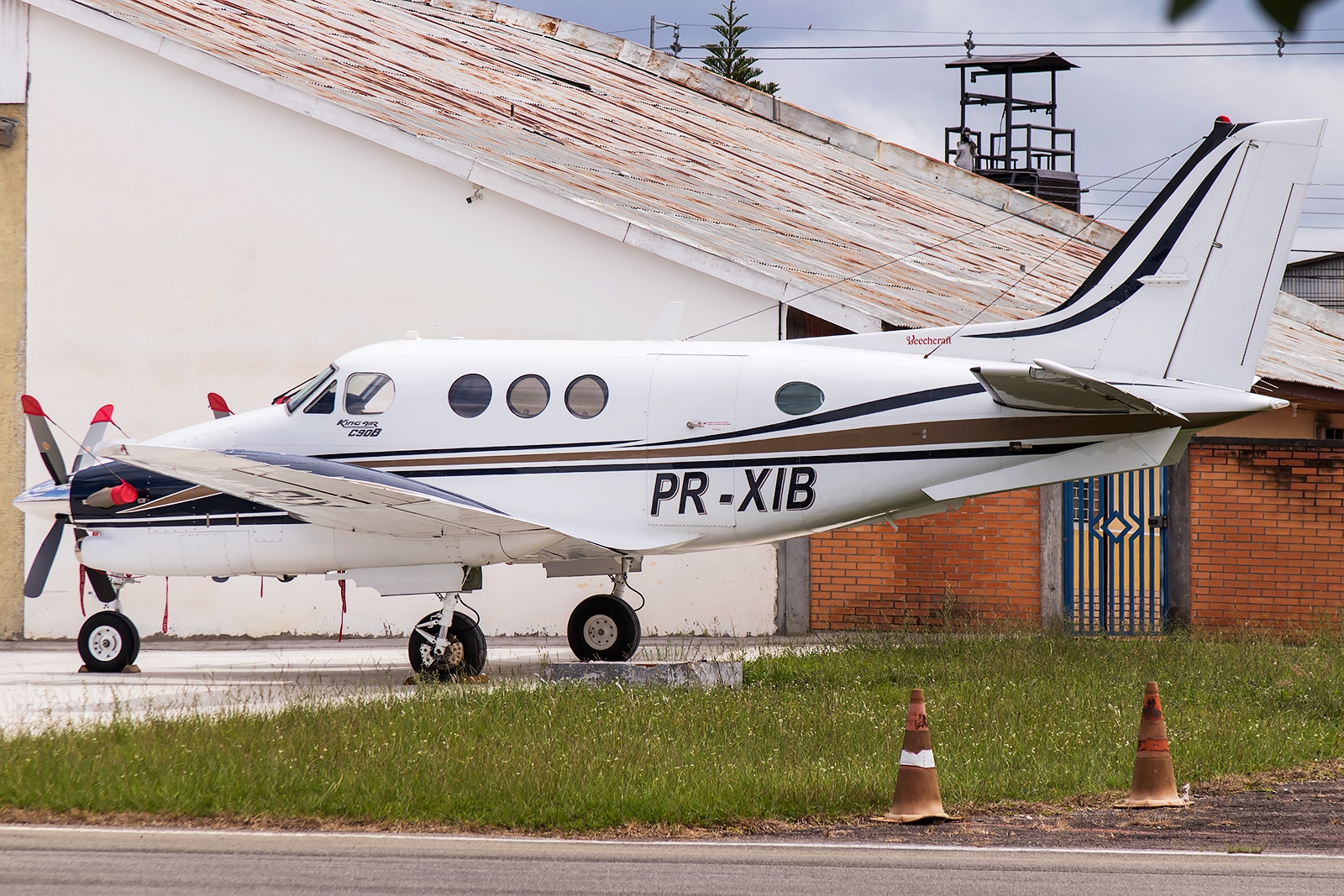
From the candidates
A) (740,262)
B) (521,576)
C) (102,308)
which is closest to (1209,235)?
(740,262)

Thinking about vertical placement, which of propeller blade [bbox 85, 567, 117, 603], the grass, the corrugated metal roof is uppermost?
the corrugated metal roof

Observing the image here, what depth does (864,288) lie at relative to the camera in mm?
19359

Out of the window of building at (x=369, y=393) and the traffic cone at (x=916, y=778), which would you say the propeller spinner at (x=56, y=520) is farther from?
the traffic cone at (x=916, y=778)

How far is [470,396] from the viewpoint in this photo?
13.3 metres

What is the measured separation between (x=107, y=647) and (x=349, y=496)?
394 centimetres

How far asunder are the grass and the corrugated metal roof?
738 centimetres

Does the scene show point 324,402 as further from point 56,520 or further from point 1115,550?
point 1115,550

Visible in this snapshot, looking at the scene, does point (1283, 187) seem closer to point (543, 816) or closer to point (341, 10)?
point (543, 816)

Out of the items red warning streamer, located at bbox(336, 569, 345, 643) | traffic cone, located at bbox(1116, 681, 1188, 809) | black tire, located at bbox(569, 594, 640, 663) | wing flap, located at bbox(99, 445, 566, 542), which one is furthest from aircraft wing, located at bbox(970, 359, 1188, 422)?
red warning streamer, located at bbox(336, 569, 345, 643)

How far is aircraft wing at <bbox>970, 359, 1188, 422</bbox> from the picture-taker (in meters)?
11.5

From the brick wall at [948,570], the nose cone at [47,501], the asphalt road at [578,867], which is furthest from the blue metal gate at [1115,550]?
the nose cone at [47,501]

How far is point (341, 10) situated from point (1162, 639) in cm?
2122

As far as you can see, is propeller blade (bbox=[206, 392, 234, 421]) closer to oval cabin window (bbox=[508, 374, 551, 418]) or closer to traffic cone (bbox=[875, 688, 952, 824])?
oval cabin window (bbox=[508, 374, 551, 418])

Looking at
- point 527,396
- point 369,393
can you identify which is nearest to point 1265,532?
point 527,396
